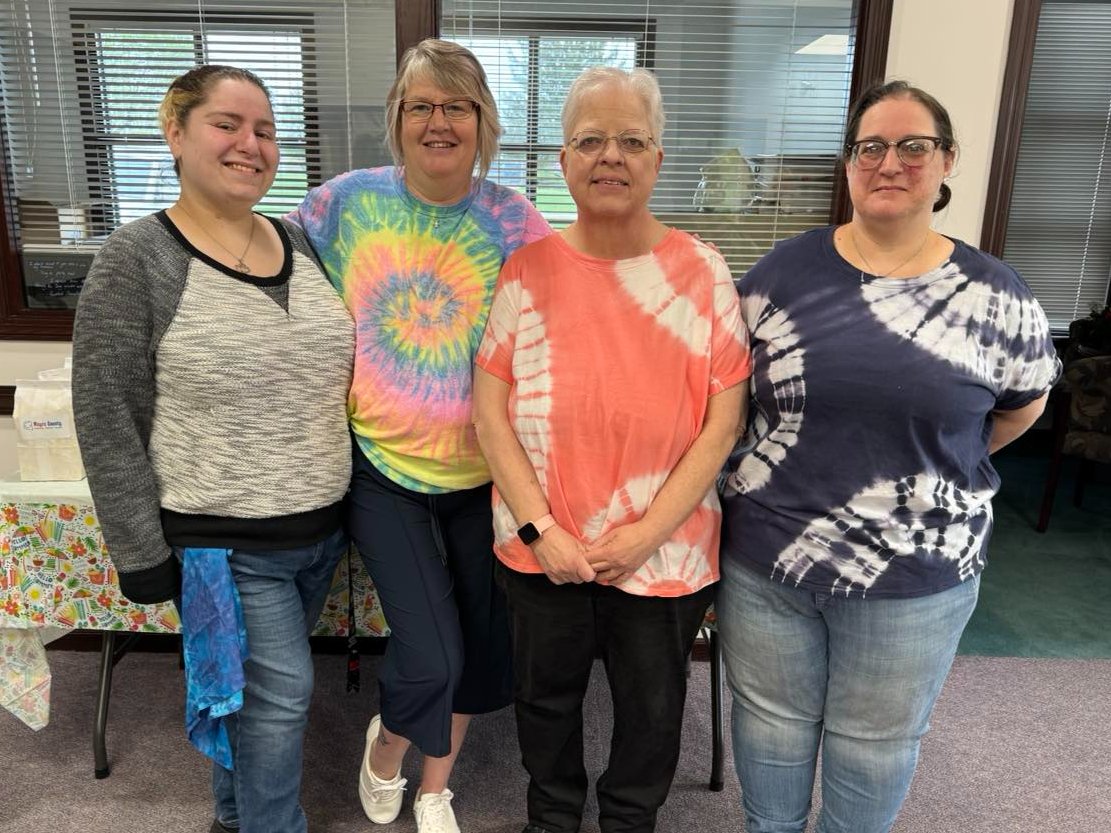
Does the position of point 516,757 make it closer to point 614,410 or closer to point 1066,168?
point 614,410

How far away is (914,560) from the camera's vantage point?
1.31 meters

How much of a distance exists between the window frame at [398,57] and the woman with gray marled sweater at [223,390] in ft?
3.65

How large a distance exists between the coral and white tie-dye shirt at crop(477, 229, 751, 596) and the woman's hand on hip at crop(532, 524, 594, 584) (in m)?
0.03

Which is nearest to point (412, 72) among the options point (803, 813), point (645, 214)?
point (645, 214)

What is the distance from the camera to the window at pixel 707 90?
2.50 m

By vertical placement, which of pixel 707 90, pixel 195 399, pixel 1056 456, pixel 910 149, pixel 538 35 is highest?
pixel 538 35

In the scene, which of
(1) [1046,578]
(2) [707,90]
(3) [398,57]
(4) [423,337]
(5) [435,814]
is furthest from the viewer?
(1) [1046,578]

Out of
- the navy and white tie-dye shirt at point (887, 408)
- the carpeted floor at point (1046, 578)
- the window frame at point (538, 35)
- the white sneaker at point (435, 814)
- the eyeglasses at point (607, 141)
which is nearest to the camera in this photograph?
the navy and white tie-dye shirt at point (887, 408)

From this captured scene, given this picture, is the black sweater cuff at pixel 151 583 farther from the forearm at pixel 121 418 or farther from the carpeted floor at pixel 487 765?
the carpeted floor at pixel 487 765

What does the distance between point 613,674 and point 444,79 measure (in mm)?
1176

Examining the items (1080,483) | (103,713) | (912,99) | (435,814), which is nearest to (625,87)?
(912,99)

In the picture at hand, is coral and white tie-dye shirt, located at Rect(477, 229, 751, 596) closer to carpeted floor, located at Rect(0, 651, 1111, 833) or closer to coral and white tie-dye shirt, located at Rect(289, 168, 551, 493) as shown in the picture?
coral and white tie-dye shirt, located at Rect(289, 168, 551, 493)

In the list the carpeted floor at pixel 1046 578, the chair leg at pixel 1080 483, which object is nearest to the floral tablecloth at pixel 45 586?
the carpeted floor at pixel 1046 578

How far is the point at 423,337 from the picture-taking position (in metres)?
1.54
